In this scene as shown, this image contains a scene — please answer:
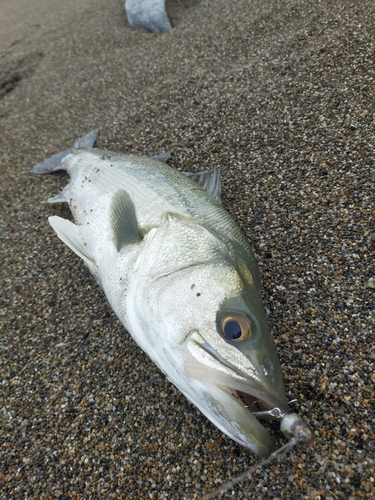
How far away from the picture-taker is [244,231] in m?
2.75

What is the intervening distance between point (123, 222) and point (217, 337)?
43.3 inches

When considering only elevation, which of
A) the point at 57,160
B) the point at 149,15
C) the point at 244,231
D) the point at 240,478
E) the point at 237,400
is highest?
the point at 149,15

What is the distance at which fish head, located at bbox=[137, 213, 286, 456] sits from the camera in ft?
4.69

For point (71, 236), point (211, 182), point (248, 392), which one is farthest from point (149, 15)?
point (248, 392)

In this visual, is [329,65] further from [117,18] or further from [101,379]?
[117,18]

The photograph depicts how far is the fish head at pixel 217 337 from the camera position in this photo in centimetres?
143

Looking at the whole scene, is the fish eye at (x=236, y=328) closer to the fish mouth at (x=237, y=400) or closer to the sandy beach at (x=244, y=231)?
the fish mouth at (x=237, y=400)

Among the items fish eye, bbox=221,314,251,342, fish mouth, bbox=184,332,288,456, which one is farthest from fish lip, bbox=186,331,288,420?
fish eye, bbox=221,314,251,342

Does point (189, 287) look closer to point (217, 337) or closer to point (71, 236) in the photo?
point (217, 337)

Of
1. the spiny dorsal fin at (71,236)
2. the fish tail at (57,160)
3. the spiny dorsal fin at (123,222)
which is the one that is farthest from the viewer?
the fish tail at (57,160)

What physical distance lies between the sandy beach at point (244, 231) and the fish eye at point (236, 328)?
57 centimetres

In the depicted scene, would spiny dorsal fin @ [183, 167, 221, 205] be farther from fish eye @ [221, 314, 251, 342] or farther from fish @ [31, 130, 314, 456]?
fish eye @ [221, 314, 251, 342]

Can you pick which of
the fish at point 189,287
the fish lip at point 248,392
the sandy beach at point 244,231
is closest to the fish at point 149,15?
the sandy beach at point 244,231

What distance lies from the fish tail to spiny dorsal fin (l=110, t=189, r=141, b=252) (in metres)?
1.72
